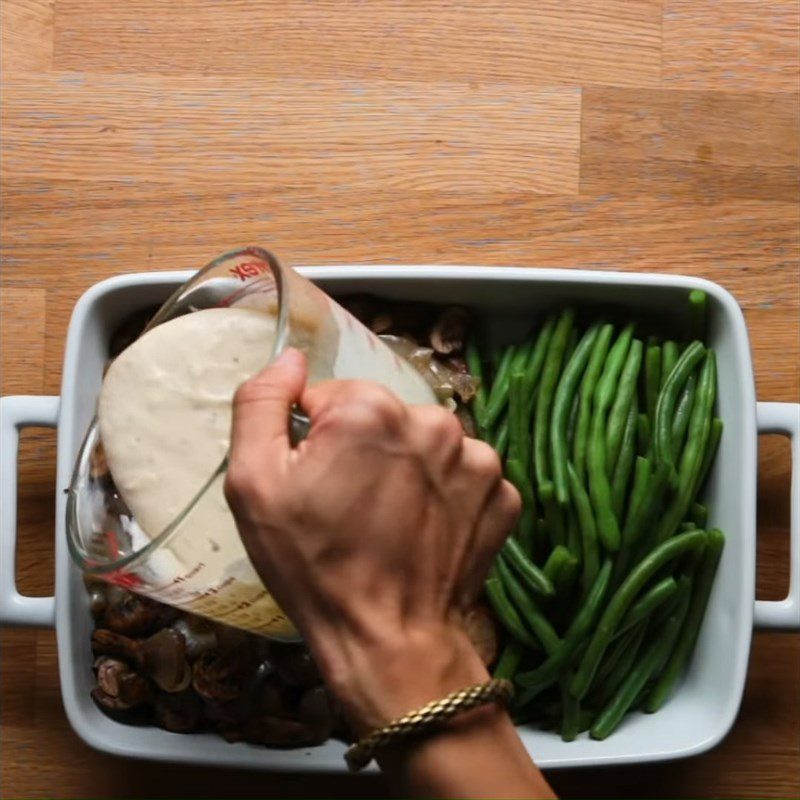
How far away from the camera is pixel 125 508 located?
1.00 meters

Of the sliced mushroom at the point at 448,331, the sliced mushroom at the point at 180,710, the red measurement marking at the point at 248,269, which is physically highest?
the red measurement marking at the point at 248,269

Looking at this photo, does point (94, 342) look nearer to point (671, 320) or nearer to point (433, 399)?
point (433, 399)

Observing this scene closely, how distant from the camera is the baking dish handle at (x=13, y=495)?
1.19 metres

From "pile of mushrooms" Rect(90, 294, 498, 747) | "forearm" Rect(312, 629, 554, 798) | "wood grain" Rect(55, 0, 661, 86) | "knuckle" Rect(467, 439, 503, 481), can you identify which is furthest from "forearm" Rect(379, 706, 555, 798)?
"wood grain" Rect(55, 0, 661, 86)

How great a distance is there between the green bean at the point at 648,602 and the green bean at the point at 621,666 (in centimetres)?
2

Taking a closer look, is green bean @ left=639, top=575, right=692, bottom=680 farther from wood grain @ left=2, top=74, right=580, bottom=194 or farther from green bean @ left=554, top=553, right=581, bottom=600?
wood grain @ left=2, top=74, right=580, bottom=194

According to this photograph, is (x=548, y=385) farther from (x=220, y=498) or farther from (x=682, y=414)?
(x=220, y=498)

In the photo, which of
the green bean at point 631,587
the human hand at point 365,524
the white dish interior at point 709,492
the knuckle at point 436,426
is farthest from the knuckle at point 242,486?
the green bean at point 631,587

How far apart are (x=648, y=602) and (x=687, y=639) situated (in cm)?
9

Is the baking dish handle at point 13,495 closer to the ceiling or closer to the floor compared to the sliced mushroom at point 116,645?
closer to the ceiling

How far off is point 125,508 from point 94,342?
0.27 metres

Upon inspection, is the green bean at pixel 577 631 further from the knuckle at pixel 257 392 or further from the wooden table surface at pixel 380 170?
the knuckle at pixel 257 392

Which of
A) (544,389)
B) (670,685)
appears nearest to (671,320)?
(544,389)

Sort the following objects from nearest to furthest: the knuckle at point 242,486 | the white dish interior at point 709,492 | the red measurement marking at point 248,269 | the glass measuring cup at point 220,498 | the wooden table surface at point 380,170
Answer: the knuckle at point 242,486, the glass measuring cup at point 220,498, the red measurement marking at point 248,269, the white dish interior at point 709,492, the wooden table surface at point 380,170
